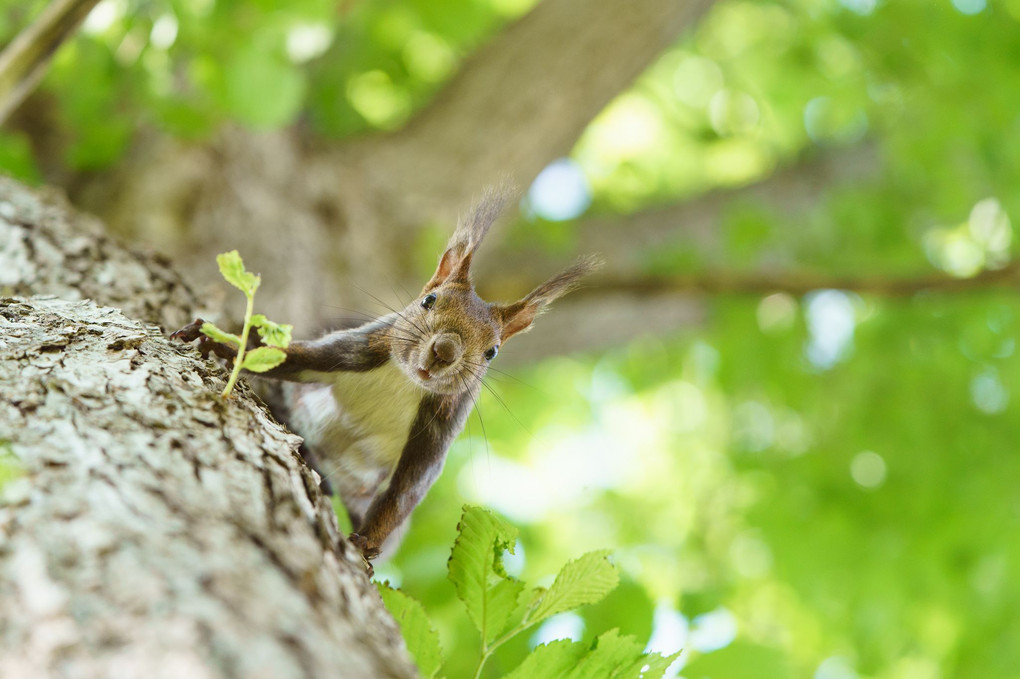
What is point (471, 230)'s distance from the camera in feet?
6.05

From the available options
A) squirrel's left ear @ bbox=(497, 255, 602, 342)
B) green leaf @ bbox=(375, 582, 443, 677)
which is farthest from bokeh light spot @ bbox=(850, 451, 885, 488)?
green leaf @ bbox=(375, 582, 443, 677)

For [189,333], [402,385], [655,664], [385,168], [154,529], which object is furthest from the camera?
[385,168]

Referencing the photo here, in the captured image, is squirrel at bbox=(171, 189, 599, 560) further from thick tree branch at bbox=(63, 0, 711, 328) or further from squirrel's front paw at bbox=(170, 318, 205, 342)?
thick tree branch at bbox=(63, 0, 711, 328)

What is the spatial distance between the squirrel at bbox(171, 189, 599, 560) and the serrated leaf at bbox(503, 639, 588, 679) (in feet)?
2.18

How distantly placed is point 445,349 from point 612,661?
0.93 meters

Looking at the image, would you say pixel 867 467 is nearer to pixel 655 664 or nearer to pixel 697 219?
pixel 697 219

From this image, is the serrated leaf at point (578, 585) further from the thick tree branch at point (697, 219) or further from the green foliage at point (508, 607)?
the thick tree branch at point (697, 219)

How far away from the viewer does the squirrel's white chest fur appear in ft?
5.63

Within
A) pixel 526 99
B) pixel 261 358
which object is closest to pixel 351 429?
pixel 261 358

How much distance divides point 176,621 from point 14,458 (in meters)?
0.32

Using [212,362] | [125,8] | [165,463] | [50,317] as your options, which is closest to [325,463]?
[212,362]

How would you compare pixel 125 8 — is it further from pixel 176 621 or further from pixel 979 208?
pixel 979 208

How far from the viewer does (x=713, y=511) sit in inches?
187

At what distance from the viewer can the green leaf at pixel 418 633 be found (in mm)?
971
